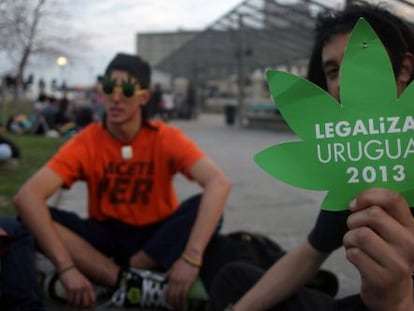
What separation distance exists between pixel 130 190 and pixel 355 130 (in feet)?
6.77

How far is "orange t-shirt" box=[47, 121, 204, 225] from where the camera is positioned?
3107 millimetres

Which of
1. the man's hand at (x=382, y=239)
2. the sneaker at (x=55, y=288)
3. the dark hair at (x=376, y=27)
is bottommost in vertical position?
the sneaker at (x=55, y=288)

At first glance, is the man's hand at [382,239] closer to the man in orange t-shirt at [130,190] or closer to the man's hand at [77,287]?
the man in orange t-shirt at [130,190]

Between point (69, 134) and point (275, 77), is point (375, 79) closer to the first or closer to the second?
point (275, 77)

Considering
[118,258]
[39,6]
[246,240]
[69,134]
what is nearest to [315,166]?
[246,240]

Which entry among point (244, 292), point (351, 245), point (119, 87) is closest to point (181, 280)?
point (244, 292)

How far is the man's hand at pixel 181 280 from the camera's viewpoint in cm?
283

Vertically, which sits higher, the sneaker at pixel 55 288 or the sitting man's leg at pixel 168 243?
the sitting man's leg at pixel 168 243

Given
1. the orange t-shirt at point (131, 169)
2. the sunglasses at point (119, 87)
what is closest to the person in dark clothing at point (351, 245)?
the orange t-shirt at point (131, 169)

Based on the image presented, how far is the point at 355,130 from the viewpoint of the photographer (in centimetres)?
121

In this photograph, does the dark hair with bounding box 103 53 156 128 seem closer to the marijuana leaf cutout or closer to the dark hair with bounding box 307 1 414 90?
the dark hair with bounding box 307 1 414 90

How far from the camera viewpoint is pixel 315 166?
1244mm

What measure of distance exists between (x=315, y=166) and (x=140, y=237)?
80.7 inches

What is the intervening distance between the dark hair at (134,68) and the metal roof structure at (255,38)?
7.72 metres
